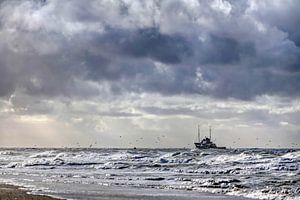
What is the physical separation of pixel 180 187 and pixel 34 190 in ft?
36.7

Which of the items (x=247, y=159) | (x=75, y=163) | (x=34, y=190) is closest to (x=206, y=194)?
(x=34, y=190)

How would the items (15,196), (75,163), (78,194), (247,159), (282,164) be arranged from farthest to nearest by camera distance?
(75,163) < (247,159) < (282,164) < (78,194) < (15,196)

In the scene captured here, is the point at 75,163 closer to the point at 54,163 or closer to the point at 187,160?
the point at 54,163

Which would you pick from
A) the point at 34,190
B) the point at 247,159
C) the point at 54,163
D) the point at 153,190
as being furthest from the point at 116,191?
the point at 54,163

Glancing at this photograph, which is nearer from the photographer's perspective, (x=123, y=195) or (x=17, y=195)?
(x=17, y=195)

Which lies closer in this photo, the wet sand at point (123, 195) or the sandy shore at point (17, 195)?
the sandy shore at point (17, 195)

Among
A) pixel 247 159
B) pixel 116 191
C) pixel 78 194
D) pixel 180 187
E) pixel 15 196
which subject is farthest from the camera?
pixel 247 159

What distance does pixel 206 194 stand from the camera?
131 feet

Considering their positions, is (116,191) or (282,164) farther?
(282,164)

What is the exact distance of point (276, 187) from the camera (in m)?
42.5

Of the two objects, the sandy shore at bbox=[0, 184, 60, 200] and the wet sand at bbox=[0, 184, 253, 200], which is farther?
the wet sand at bbox=[0, 184, 253, 200]

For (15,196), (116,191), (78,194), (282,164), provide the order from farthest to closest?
(282,164)
(116,191)
(78,194)
(15,196)

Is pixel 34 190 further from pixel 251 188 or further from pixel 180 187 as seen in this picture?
pixel 251 188

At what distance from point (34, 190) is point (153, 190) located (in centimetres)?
859
